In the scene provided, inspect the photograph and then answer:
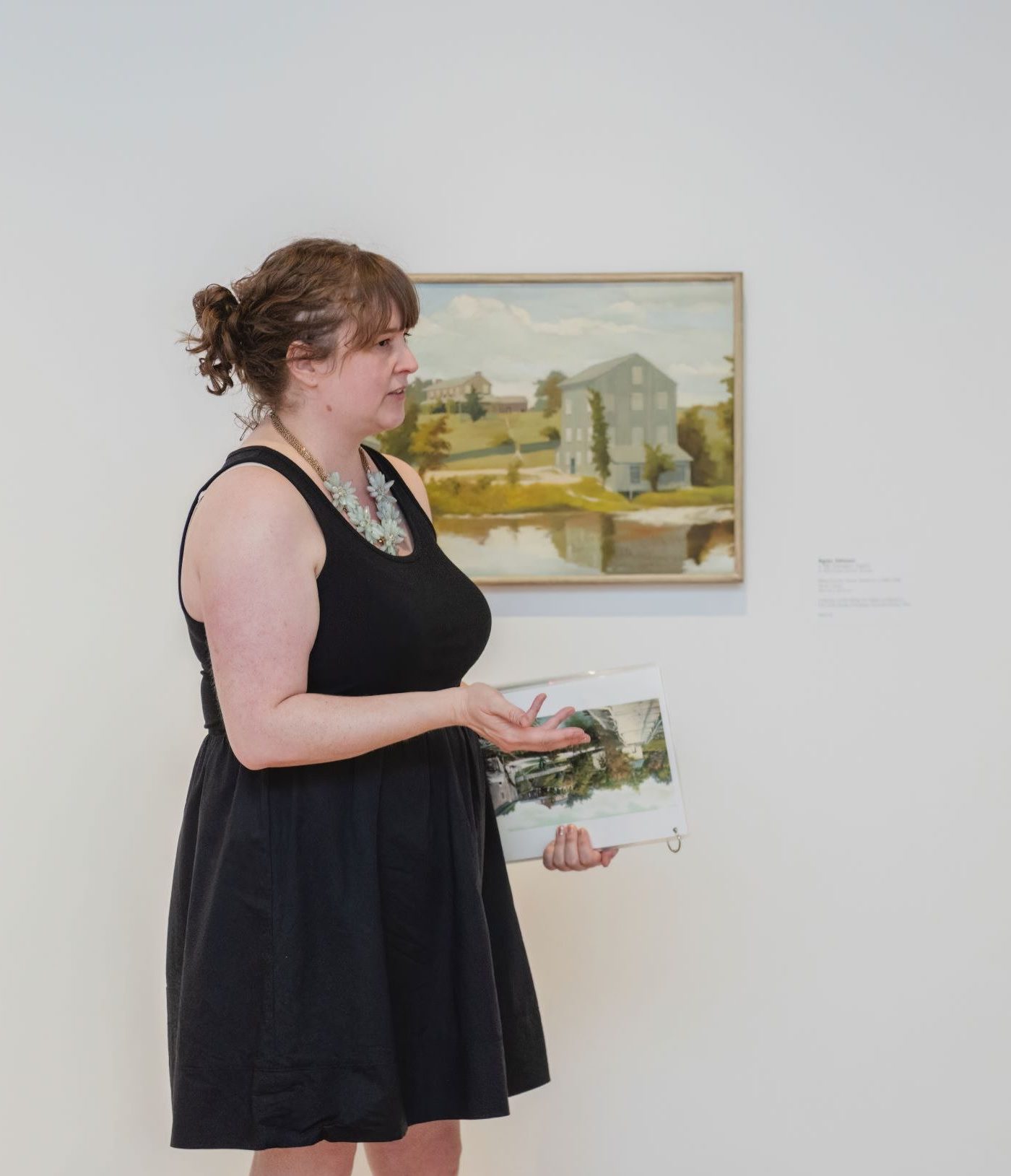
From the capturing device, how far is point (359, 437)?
1486 millimetres

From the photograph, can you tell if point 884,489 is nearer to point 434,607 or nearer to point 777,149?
point 777,149

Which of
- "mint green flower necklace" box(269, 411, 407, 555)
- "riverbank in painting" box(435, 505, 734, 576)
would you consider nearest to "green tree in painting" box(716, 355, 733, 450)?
"riverbank in painting" box(435, 505, 734, 576)

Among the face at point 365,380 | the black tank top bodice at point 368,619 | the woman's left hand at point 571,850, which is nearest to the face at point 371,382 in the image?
the face at point 365,380

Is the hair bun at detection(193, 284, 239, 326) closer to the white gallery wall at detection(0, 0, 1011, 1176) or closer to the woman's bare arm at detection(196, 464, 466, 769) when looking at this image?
the woman's bare arm at detection(196, 464, 466, 769)

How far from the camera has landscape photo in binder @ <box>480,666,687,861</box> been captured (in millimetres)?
1533

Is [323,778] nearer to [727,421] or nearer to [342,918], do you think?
[342,918]

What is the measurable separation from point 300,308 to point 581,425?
0.68 metres

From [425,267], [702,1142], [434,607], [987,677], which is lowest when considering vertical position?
[702,1142]

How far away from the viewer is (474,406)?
6.42 feet

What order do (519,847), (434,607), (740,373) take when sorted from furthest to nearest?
(740,373) < (519,847) < (434,607)

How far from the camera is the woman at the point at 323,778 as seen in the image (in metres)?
1.28

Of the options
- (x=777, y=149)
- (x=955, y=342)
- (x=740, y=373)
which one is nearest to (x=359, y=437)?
(x=740, y=373)

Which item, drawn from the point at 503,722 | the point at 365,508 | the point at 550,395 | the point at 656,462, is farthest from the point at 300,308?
the point at 656,462

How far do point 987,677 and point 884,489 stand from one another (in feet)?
1.20
